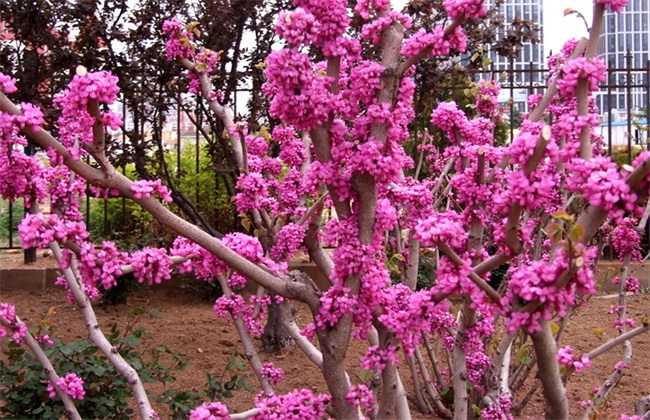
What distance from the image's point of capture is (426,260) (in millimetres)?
6824

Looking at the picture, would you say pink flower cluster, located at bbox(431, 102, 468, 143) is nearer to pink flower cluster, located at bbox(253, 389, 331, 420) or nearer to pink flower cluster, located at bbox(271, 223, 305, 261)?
pink flower cluster, located at bbox(271, 223, 305, 261)

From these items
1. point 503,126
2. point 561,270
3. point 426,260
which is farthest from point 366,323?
point 503,126

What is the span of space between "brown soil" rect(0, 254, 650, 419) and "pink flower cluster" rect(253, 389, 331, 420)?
217 cm

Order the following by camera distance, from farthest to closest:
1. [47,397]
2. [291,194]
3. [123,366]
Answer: [291,194], [47,397], [123,366]

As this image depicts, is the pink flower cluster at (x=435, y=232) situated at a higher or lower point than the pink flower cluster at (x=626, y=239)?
higher

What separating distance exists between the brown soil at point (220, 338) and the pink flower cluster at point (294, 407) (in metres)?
2.17

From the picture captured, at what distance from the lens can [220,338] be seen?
560cm

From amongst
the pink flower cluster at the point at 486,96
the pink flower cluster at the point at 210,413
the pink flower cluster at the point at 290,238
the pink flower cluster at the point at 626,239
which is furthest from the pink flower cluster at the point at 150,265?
the pink flower cluster at the point at 626,239

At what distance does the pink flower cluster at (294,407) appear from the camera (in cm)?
204

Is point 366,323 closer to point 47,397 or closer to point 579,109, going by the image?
point 579,109

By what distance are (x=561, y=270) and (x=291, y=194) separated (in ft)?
6.20

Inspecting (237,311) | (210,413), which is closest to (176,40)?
(237,311)

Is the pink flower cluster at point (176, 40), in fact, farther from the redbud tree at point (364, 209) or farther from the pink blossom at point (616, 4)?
the pink blossom at point (616, 4)

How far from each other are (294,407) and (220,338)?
365 cm
